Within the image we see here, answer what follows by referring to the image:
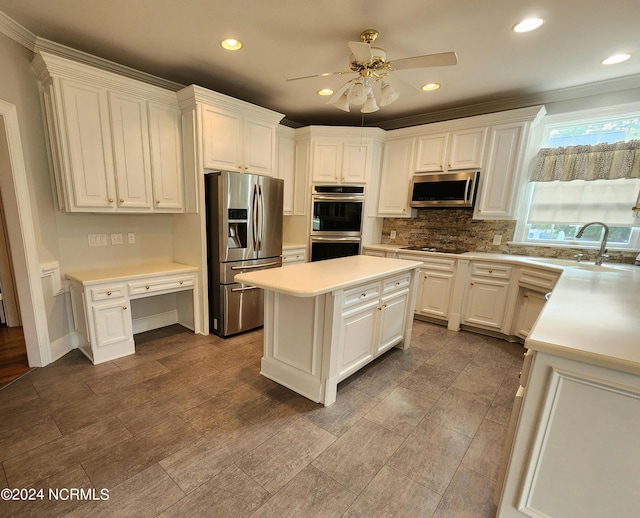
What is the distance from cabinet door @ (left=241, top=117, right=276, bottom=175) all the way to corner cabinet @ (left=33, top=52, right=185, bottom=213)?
69 cm

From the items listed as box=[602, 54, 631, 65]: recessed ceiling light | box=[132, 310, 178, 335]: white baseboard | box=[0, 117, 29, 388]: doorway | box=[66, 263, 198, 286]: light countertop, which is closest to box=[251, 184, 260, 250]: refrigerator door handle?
box=[66, 263, 198, 286]: light countertop

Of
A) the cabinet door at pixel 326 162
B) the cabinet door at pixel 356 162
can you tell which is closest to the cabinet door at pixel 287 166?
the cabinet door at pixel 326 162

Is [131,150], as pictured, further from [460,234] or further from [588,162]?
[588,162]

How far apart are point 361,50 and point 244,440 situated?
2.59 metres

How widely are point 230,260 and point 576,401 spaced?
2797 mm

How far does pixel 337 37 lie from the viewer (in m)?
2.21

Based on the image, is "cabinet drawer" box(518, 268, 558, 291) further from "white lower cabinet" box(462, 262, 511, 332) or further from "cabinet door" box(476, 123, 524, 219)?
"cabinet door" box(476, 123, 524, 219)

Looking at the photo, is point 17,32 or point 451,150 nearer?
point 17,32

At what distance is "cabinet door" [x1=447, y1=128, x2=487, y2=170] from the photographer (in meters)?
3.37

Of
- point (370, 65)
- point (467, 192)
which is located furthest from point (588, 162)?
point (370, 65)

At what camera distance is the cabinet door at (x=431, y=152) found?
362 cm

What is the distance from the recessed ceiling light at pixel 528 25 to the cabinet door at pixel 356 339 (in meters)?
2.29

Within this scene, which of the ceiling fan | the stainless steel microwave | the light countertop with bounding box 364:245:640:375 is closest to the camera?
the light countertop with bounding box 364:245:640:375

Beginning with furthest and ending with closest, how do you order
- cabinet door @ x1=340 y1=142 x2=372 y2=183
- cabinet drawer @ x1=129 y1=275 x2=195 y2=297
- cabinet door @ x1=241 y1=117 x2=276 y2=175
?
cabinet door @ x1=340 y1=142 x2=372 y2=183, cabinet door @ x1=241 y1=117 x2=276 y2=175, cabinet drawer @ x1=129 y1=275 x2=195 y2=297
